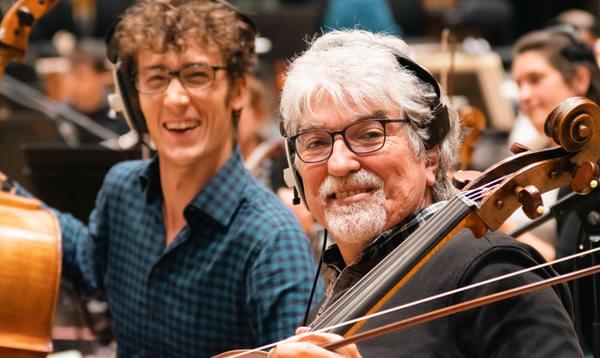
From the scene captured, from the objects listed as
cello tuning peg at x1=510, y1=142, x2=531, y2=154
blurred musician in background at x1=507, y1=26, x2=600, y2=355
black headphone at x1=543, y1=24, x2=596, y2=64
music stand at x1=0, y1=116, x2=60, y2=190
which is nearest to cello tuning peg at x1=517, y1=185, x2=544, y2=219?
cello tuning peg at x1=510, y1=142, x2=531, y2=154

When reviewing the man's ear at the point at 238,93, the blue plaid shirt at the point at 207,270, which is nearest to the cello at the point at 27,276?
the blue plaid shirt at the point at 207,270

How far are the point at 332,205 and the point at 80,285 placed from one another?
130 cm

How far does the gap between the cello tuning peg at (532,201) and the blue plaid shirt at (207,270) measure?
2.95ft

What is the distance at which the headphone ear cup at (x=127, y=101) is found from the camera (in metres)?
2.73

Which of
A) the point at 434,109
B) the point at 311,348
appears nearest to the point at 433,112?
the point at 434,109

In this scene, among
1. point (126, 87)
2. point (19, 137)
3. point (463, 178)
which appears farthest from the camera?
point (19, 137)

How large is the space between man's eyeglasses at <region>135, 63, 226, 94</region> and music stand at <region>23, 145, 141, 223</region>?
811mm

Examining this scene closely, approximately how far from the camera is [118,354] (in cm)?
268

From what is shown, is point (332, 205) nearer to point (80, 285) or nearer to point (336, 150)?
point (336, 150)

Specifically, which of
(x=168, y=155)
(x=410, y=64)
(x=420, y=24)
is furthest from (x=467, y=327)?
(x=420, y=24)

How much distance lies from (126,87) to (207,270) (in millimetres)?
587

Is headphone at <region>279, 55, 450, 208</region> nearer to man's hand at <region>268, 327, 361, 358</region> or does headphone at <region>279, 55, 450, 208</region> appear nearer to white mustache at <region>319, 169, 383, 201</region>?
white mustache at <region>319, 169, 383, 201</region>

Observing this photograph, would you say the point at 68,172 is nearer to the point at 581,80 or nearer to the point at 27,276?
the point at 27,276

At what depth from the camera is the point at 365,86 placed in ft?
5.86
